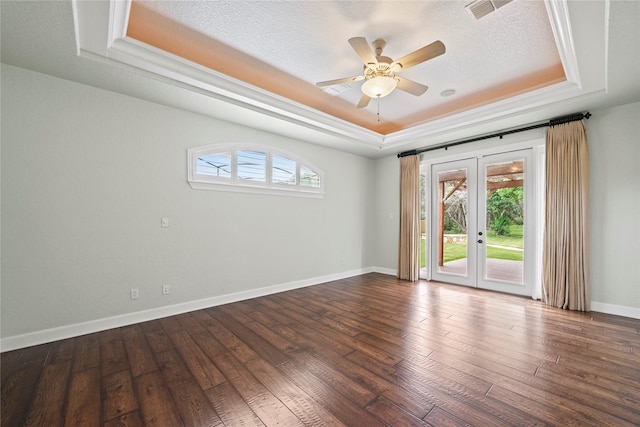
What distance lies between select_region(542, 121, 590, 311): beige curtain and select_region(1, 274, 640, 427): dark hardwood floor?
356 mm

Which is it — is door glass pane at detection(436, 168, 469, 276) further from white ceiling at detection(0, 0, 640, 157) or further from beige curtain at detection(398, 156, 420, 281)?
white ceiling at detection(0, 0, 640, 157)

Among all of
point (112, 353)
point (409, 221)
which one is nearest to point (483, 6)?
point (409, 221)

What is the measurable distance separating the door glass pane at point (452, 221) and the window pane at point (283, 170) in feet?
10.2

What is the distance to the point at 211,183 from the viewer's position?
382 centimetres

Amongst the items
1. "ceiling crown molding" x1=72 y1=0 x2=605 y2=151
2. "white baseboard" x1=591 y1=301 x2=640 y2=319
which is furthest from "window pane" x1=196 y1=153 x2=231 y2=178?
"white baseboard" x1=591 y1=301 x2=640 y2=319

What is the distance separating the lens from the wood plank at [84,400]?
1633mm

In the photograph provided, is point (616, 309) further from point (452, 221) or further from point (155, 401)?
point (155, 401)

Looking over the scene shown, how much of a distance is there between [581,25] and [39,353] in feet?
18.6

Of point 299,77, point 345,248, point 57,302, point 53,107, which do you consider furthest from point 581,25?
point 57,302

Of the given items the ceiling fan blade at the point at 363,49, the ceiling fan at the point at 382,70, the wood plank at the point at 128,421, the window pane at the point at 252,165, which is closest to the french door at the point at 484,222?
the ceiling fan at the point at 382,70

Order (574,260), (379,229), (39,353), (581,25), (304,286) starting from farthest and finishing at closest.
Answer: (379,229), (304,286), (574,260), (39,353), (581,25)

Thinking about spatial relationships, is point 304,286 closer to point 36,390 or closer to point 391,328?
point 391,328

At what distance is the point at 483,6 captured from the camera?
2.15m

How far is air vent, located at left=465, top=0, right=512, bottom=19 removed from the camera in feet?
6.90
